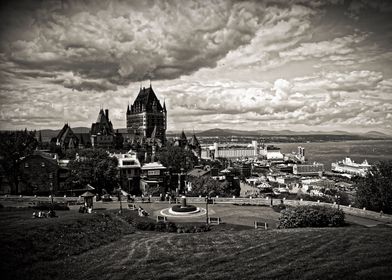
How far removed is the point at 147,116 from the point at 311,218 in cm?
11951

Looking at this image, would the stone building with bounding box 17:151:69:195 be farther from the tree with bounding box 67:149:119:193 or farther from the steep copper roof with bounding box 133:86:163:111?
the steep copper roof with bounding box 133:86:163:111

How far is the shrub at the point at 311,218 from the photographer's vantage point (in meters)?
24.8

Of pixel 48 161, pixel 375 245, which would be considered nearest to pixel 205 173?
pixel 48 161

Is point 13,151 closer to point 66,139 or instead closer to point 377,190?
point 377,190

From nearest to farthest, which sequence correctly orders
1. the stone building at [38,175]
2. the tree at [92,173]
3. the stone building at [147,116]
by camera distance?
the stone building at [38,175]
the tree at [92,173]
the stone building at [147,116]

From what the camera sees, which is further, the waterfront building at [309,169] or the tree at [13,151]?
the waterfront building at [309,169]

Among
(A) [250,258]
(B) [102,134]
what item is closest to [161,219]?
(A) [250,258]

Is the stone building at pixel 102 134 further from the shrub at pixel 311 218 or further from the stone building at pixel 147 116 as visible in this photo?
the shrub at pixel 311 218

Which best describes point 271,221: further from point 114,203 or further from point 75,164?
point 75,164

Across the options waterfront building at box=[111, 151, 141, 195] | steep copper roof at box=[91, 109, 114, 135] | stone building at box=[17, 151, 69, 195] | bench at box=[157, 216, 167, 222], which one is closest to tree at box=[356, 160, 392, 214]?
bench at box=[157, 216, 167, 222]

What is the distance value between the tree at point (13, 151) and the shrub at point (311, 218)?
40.5m

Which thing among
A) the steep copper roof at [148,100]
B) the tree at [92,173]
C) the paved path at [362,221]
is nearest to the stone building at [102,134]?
the steep copper roof at [148,100]

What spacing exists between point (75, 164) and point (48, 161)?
210 inches

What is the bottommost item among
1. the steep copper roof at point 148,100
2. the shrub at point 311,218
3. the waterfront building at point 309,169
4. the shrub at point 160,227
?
the waterfront building at point 309,169
